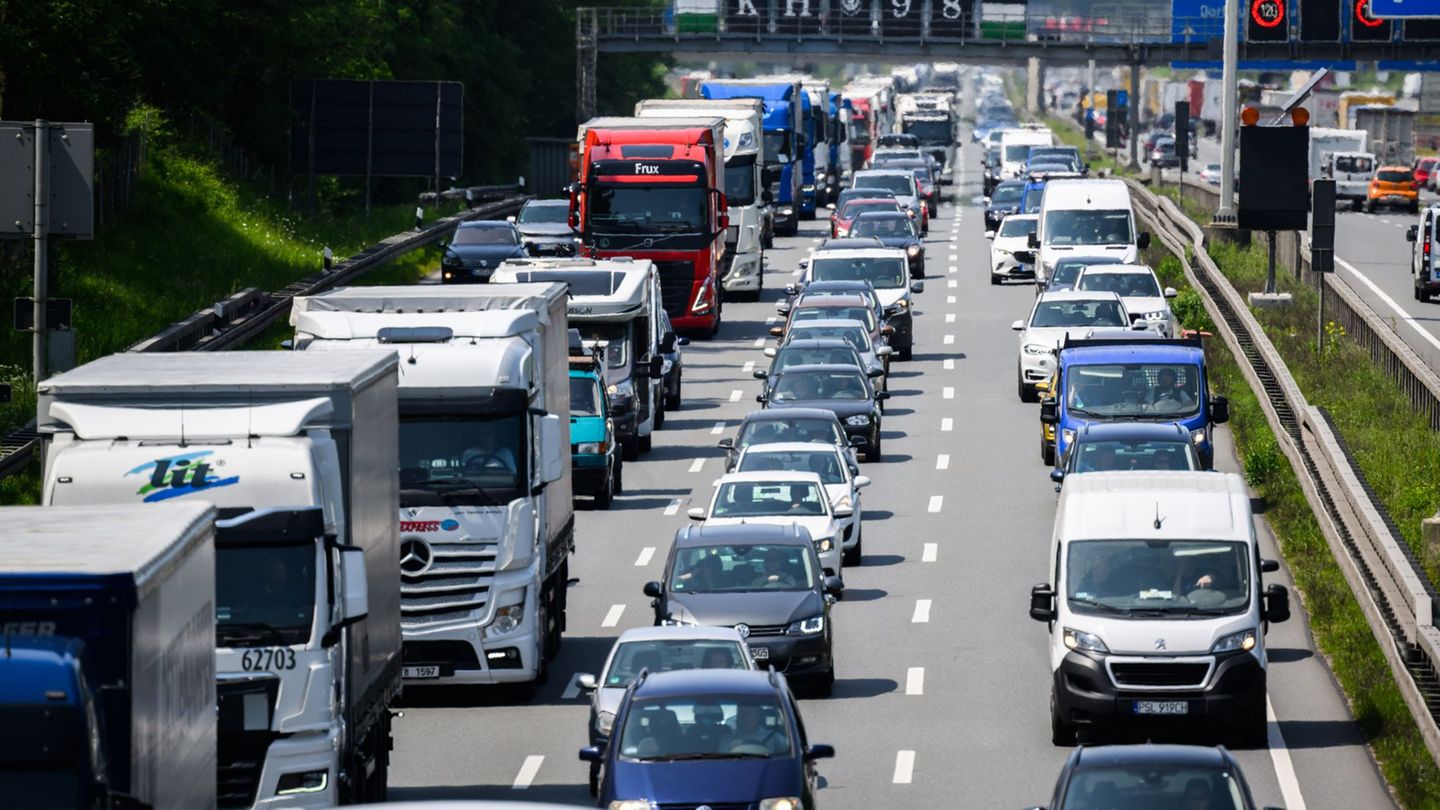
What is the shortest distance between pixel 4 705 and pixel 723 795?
23.2 ft

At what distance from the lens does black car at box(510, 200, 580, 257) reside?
5525 cm

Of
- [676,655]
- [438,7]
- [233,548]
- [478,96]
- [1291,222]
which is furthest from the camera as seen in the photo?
[478,96]

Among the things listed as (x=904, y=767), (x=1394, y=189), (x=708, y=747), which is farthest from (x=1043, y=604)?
(x=1394, y=189)

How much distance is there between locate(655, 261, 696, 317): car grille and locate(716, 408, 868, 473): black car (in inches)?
563

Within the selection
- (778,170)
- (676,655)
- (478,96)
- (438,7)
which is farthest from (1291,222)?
(478,96)

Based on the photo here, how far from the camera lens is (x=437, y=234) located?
59.3 m

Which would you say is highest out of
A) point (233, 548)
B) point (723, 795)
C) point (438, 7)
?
point (438, 7)

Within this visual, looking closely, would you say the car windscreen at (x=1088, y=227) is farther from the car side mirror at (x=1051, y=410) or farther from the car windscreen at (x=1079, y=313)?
the car side mirror at (x=1051, y=410)

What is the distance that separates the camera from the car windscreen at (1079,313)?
4103 cm

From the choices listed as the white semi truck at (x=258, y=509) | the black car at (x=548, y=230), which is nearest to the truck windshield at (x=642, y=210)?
the black car at (x=548, y=230)

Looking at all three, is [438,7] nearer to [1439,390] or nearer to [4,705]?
[1439,390]

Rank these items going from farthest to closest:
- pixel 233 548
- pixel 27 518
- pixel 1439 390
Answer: pixel 1439 390, pixel 233 548, pixel 27 518

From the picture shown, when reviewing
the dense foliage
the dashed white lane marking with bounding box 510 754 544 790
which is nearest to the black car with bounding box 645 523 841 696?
the dashed white lane marking with bounding box 510 754 544 790

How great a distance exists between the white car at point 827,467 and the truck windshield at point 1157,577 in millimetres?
8399
